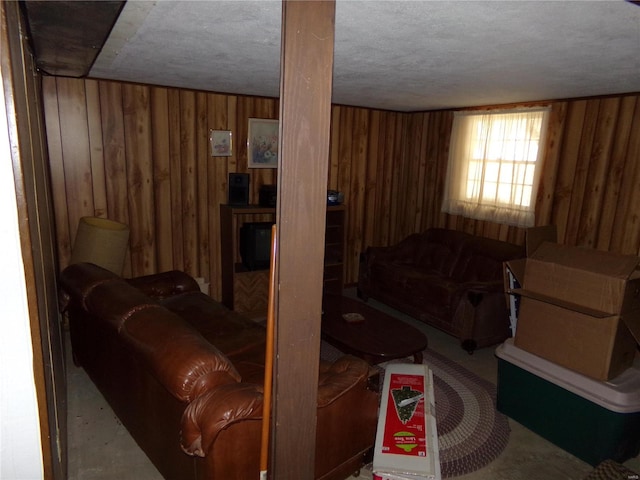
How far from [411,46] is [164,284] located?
265cm

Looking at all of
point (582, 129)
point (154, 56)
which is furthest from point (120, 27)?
point (582, 129)

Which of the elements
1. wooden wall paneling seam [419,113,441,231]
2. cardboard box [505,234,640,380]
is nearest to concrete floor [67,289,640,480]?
cardboard box [505,234,640,380]

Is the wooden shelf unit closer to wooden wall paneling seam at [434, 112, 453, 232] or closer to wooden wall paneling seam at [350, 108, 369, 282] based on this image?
wooden wall paneling seam at [350, 108, 369, 282]

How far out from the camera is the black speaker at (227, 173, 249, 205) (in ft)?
14.3

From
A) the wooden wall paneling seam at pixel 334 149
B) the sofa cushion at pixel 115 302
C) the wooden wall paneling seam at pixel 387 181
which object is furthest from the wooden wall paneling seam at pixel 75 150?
the wooden wall paneling seam at pixel 387 181

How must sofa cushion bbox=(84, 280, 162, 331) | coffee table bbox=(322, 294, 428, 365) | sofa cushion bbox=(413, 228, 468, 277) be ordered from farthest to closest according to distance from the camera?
sofa cushion bbox=(413, 228, 468, 277)
coffee table bbox=(322, 294, 428, 365)
sofa cushion bbox=(84, 280, 162, 331)

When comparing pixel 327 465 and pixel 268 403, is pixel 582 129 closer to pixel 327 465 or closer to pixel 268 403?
pixel 327 465

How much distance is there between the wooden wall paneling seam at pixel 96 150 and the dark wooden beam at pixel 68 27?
1005mm

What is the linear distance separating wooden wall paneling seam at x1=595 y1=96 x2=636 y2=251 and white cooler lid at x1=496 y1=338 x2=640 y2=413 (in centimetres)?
161

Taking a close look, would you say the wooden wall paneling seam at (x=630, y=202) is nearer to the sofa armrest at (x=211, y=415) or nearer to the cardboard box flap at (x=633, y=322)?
the cardboard box flap at (x=633, y=322)

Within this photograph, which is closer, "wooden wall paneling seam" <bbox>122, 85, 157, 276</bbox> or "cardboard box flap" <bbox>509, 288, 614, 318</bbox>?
"cardboard box flap" <bbox>509, 288, 614, 318</bbox>

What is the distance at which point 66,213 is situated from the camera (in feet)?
12.2

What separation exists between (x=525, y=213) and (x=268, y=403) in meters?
3.85

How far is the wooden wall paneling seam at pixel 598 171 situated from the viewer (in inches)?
146
